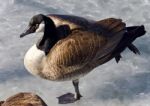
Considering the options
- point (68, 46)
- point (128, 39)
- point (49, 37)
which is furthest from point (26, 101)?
point (128, 39)

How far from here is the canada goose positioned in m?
5.75

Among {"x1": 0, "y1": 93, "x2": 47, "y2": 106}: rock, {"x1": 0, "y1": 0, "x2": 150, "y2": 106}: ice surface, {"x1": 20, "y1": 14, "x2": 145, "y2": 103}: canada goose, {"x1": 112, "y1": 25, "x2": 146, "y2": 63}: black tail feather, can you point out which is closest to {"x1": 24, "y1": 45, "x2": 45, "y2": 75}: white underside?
{"x1": 20, "y1": 14, "x2": 145, "y2": 103}: canada goose

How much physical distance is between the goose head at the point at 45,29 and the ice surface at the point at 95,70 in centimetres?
67

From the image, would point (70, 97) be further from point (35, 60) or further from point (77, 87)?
point (35, 60)

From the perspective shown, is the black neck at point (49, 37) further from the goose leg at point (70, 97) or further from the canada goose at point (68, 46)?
the goose leg at point (70, 97)

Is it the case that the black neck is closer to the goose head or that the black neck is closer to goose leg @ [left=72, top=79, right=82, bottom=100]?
the goose head

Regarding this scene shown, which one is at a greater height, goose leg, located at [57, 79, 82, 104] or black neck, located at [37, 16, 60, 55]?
black neck, located at [37, 16, 60, 55]

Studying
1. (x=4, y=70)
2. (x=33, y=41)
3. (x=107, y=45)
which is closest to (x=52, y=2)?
(x=33, y=41)

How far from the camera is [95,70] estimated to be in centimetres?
665

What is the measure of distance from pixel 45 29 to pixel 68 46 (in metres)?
0.32

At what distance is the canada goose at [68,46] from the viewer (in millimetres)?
5750

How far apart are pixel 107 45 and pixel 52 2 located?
2.43 metres

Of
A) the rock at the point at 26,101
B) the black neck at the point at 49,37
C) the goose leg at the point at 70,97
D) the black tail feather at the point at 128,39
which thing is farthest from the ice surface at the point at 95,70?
the rock at the point at 26,101

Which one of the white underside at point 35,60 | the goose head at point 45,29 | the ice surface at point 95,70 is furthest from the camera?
the ice surface at point 95,70
